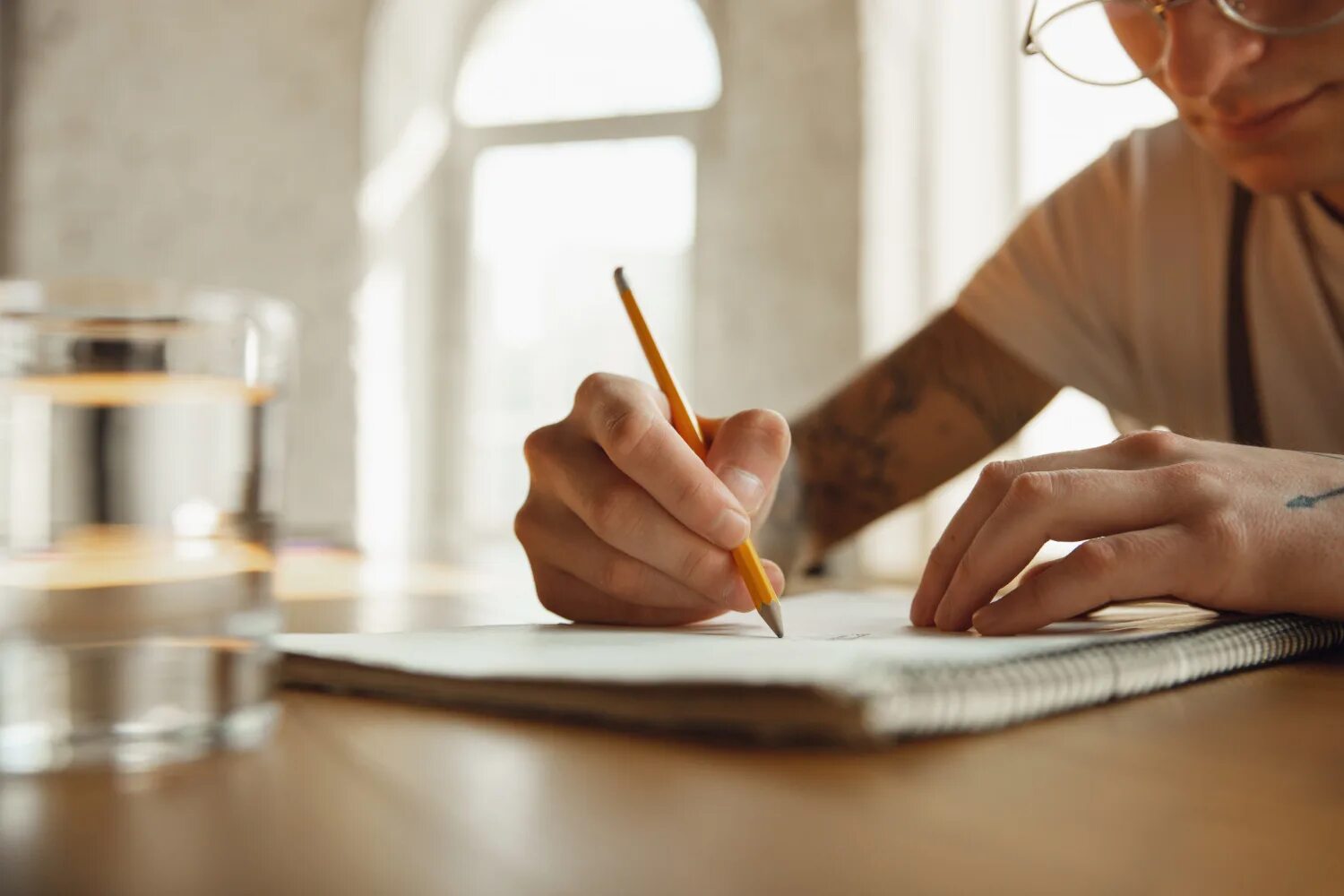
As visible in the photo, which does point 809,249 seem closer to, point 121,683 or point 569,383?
point 569,383

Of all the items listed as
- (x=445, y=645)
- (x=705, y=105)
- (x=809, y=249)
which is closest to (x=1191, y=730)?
(x=445, y=645)

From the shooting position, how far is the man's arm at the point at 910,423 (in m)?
1.29

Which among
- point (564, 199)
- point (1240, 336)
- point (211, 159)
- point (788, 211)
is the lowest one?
point (1240, 336)

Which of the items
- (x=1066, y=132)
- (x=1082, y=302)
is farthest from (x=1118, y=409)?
→ (x=1066, y=132)

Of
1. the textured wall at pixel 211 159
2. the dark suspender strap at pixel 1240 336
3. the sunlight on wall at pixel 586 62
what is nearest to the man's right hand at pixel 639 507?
the dark suspender strap at pixel 1240 336

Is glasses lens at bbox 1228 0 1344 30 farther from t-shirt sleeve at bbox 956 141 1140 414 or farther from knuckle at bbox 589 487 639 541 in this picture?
knuckle at bbox 589 487 639 541

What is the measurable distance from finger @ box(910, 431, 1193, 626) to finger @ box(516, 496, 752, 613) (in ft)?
0.31

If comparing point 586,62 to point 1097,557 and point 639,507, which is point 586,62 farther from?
point 1097,557

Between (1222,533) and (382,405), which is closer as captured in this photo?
(1222,533)

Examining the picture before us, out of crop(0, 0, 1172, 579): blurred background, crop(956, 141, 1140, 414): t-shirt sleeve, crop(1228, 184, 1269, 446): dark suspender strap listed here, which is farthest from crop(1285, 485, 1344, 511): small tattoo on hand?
crop(0, 0, 1172, 579): blurred background

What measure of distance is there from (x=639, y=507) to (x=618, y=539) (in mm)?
22

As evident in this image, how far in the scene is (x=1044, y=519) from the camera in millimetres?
583

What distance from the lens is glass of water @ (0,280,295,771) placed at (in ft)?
1.17

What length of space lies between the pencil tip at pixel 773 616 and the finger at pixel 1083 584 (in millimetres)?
92
